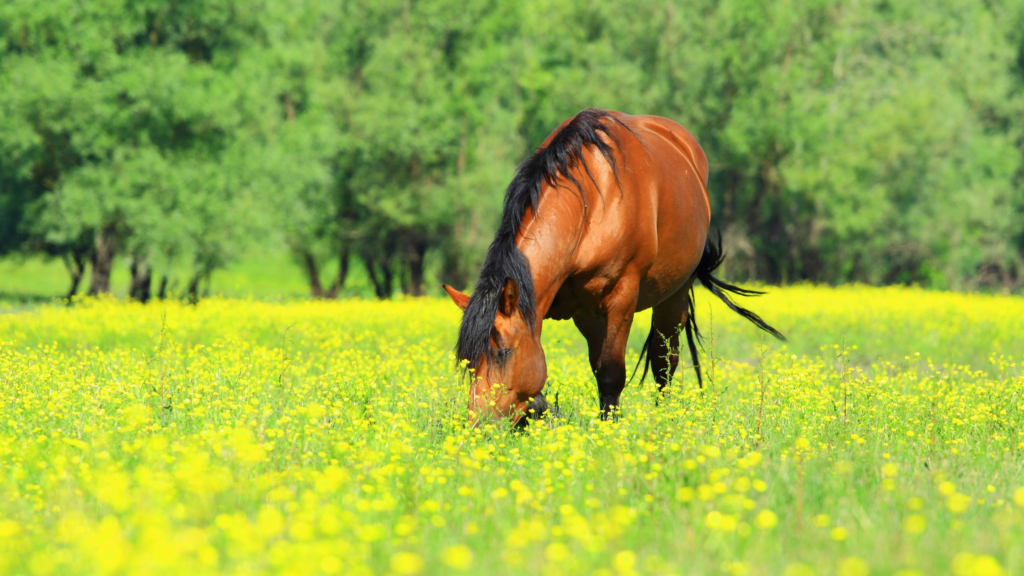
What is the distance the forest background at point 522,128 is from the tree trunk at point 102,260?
0.22 ft

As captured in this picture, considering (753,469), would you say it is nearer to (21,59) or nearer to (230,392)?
(230,392)

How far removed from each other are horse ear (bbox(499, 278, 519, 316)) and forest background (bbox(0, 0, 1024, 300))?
50.6ft

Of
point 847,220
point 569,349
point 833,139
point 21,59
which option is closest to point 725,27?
point 833,139

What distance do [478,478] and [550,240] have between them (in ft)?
6.11

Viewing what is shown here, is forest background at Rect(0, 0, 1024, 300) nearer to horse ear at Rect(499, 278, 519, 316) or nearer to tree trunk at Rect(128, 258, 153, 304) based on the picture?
tree trunk at Rect(128, 258, 153, 304)

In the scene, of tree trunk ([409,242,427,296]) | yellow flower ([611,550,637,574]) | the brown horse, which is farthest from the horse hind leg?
tree trunk ([409,242,427,296])

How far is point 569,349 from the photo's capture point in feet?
39.9

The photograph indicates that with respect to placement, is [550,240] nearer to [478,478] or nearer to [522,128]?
[478,478]

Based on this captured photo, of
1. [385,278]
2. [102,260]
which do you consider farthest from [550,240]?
[385,278]

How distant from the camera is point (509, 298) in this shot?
16.7 ft

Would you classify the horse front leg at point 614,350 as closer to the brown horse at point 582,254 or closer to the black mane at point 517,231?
the brown horse at point 582,254

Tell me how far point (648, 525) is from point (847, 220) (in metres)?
26.0

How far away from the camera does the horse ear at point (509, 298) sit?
506 centimetres

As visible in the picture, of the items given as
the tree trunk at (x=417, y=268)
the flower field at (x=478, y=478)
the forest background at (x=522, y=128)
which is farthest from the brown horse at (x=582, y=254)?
the tree trunk at (x=417, y=268)
